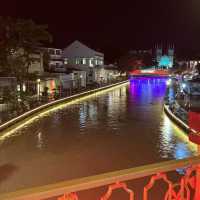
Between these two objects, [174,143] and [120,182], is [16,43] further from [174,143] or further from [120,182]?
[120,182]

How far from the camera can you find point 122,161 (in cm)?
1195

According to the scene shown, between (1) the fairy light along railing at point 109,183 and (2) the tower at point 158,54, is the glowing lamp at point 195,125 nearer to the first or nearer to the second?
(1) the fairy light along railing at point 109,183

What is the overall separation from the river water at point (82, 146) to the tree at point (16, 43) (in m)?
4.49

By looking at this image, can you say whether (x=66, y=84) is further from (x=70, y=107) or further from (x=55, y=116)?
(x=55, y=116)

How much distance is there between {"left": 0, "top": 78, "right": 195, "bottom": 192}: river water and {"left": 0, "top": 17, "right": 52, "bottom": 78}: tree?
449 centimetres

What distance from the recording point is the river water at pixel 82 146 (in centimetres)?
1065

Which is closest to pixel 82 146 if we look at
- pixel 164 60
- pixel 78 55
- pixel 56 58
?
pixel 56 58

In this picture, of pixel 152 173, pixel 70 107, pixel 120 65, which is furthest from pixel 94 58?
pixel 152 173

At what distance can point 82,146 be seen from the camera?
46.8ft

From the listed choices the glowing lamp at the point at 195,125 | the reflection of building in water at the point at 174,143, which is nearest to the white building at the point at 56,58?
the reflection of building in water at the point at 174,143

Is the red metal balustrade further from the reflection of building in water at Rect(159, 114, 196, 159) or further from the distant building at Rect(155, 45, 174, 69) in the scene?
→ the distant building at Rect(155, 45, 174, 69)

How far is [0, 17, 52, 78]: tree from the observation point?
2517cm

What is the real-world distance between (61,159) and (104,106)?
16488 millimetres

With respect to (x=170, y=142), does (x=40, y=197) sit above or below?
above
